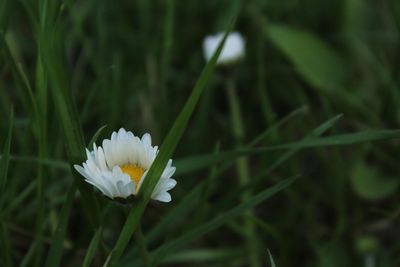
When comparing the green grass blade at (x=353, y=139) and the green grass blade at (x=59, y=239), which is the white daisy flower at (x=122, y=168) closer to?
the green grass blade at (x=59, y=239)

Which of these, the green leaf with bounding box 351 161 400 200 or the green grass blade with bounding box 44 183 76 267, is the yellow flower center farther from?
the green leaf with bounding box 351 161 400 200

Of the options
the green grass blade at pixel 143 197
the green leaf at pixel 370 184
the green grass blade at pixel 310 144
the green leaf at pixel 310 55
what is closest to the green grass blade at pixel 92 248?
the green grass blade at pixel 143 197

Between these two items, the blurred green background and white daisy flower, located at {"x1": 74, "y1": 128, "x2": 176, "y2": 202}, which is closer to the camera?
white daisy flower, located at {"x1": 74, "y1": 128, "x2": 176, "y2": 202}

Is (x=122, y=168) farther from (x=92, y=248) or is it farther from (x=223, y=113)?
(x=223, y=113)

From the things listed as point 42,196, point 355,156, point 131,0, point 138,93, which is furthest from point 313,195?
point 131,0

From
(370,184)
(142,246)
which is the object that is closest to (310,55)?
(370,184)

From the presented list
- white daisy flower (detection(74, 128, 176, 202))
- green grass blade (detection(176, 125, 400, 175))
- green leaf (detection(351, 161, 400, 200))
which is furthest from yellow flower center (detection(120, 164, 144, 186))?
green leaf (detection(351, 161, 400, 200))
